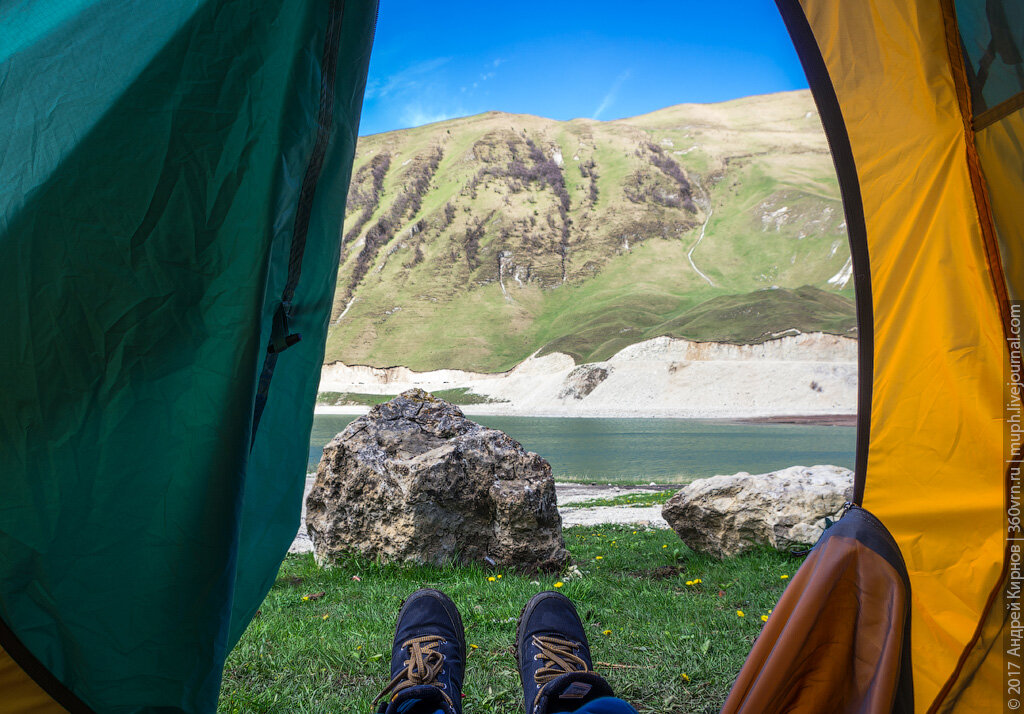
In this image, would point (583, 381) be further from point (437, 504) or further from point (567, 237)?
point (567, 237)

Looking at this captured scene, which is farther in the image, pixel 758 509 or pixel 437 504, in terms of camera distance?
pixel 758 509

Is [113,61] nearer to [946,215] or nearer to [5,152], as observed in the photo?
[5,152]

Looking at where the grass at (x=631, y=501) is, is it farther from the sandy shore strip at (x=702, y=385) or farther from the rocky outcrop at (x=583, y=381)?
the rocky outcrop at (x=583, y=381)

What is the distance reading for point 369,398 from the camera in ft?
205

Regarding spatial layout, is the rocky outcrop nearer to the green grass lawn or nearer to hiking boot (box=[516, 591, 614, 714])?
the green grass lawn

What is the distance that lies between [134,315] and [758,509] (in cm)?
457

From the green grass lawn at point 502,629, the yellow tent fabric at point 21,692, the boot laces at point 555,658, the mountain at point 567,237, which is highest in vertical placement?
the mountain at point 567,237

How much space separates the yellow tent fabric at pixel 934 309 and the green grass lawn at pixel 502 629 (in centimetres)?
98

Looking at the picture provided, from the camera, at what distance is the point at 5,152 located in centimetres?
123

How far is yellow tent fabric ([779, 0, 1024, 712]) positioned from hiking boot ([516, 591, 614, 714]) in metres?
0.94

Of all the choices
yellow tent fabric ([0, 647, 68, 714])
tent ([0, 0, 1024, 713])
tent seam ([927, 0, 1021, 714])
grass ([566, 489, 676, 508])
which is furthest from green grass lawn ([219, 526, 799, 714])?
grass ([566, 489, 676, 508])

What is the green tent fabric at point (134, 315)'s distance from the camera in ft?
3.96

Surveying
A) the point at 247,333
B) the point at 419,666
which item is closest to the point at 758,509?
the point at 419,666

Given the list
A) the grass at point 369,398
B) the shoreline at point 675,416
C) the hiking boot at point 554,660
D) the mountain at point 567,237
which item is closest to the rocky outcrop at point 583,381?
the shoreline at point 675,416
